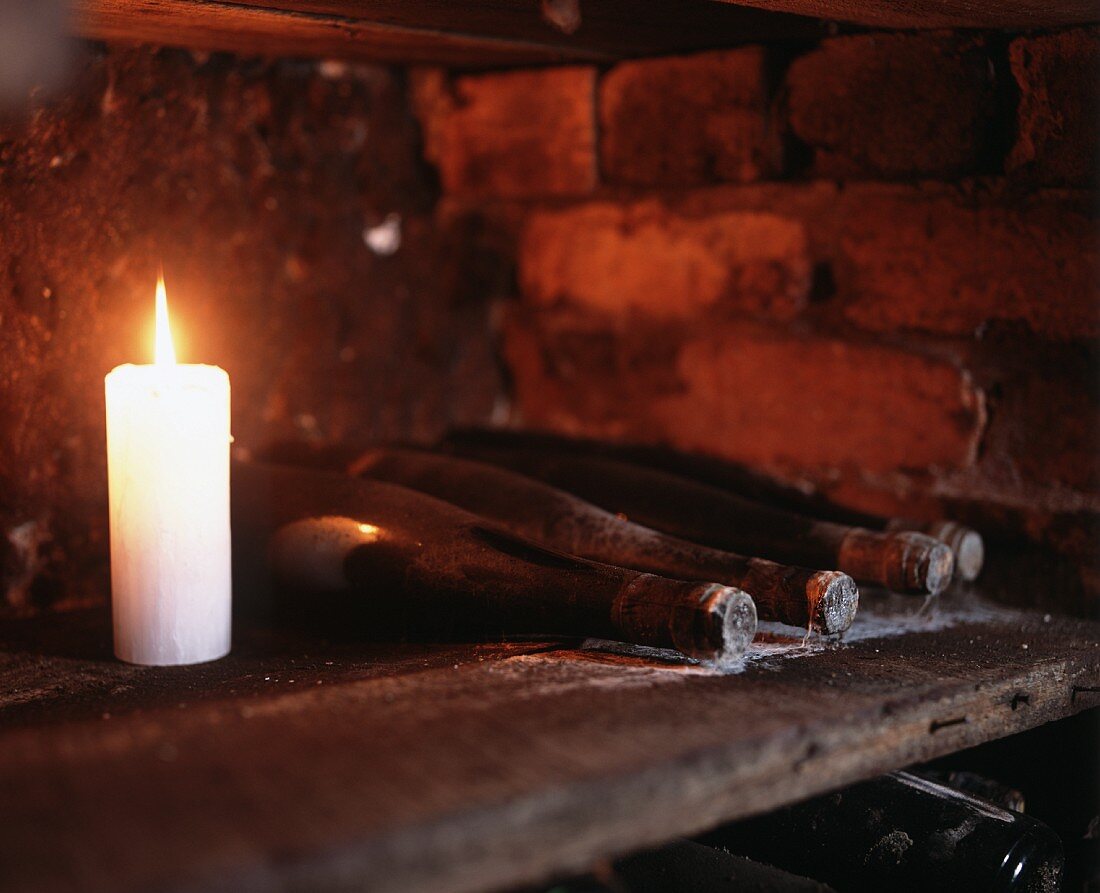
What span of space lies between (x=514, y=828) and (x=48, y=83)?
89 centimetres

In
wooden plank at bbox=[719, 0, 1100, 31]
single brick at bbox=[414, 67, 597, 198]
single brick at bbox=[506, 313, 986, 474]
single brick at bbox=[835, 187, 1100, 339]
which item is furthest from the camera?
single brick at bbox=[414, 67, 597, 198]

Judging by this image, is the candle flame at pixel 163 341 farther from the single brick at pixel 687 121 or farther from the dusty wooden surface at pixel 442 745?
the single brick at pixel 687 121

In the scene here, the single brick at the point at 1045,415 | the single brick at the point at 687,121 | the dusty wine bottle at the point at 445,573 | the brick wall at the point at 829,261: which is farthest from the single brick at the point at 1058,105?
the dusty wine bottle at the point at 445,573

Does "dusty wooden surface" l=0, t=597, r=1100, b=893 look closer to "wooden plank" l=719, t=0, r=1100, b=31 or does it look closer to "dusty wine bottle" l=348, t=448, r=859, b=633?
"dusty wine bottle" l=348, t=448, r=859, b=633

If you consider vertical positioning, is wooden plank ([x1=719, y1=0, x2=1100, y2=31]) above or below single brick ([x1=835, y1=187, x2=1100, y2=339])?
above

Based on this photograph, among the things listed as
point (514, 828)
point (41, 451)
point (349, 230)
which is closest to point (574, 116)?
point (349, 230)

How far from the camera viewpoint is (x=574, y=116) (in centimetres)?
144

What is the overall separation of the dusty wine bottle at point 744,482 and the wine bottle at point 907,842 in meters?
0.23

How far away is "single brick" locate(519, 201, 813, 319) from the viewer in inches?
52.2

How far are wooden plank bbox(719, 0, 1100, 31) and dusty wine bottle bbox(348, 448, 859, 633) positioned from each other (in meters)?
0.46

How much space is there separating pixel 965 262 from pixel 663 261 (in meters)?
0.39

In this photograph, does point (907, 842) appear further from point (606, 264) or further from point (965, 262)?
point (606, 264)

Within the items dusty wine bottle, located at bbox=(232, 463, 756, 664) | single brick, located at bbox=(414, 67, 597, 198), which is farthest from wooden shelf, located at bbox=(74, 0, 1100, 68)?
dusty wine bottle, located at bbox=(232, 463, 756, 664)

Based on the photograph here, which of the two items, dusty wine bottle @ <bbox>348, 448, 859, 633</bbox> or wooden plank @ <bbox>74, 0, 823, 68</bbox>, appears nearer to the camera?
dusty wine bottle @ <bbox>348, 448, 859, 633</bbox>
